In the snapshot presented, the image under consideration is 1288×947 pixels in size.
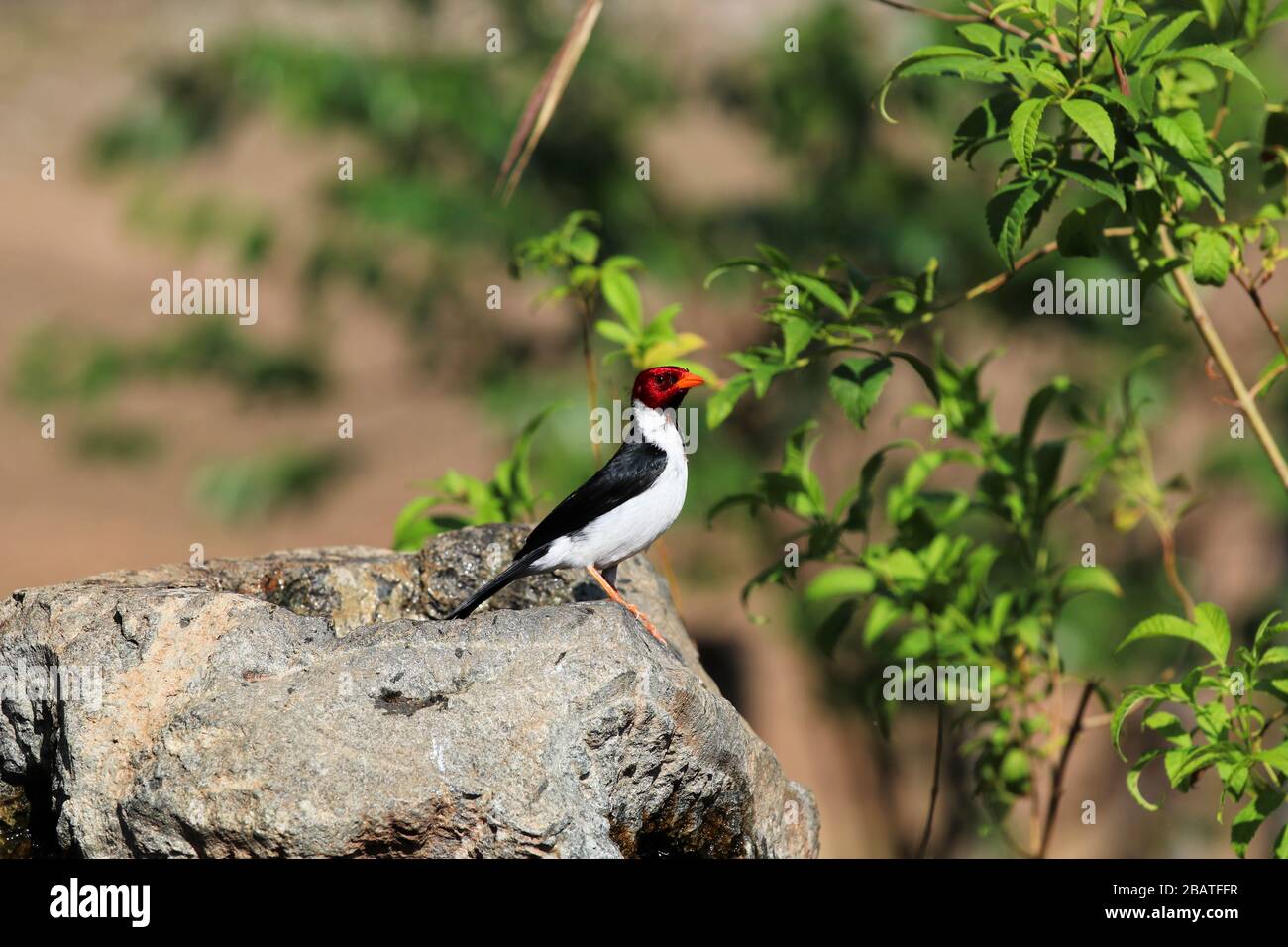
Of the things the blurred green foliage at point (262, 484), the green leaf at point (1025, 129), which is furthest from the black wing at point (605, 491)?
the blurred green foliage at point (262, 484)

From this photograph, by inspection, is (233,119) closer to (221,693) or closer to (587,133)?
(587,133)

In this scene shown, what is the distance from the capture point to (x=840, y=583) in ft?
16.0

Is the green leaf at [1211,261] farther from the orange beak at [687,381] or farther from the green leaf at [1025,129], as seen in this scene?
the orange beak at [687,381]

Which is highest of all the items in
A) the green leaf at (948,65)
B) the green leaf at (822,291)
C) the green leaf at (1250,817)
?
the green leaf at (948,65)

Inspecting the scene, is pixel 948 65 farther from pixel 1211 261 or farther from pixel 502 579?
pixel 502 579

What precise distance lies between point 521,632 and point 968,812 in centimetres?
578

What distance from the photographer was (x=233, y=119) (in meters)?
9.68

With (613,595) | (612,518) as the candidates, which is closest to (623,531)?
(612,518)

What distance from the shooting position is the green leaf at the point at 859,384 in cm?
401

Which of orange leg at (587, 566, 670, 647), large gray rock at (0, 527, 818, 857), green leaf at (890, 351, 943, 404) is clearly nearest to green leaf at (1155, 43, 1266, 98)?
green leaf at (890, 351, 943, 404)

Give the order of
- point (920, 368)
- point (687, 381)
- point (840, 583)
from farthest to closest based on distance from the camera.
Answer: point (840, 583) < point (687, 381) < point (920, 368)

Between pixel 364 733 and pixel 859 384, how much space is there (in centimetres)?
166

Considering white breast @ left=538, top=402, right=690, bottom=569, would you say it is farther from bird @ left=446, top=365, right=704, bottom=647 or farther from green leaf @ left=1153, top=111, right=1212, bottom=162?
green leaf @ left=1153, top=111, right=1212, bottom=162

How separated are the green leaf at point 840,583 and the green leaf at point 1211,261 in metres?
1.50
